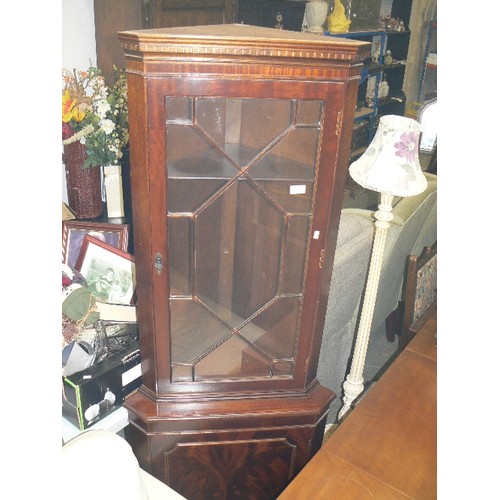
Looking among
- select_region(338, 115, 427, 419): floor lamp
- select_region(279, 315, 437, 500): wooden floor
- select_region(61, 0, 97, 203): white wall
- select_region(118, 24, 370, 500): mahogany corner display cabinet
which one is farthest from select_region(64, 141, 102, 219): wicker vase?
select_region(279, 315, 437, 500): wooden floor

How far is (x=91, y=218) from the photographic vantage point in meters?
1.79

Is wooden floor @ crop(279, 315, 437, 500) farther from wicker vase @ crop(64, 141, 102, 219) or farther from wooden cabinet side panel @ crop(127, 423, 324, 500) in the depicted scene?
wicker vase @ crop(64, 141, 102, 219)

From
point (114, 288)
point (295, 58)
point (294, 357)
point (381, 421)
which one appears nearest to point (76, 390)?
point (114, 288)

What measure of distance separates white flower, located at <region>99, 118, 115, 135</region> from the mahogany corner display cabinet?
24.0 inches

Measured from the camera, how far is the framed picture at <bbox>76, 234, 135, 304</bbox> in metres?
1.64

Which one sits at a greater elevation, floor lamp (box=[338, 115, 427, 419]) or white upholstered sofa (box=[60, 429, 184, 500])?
floor lamp (box=[338, 115, 427, 419])

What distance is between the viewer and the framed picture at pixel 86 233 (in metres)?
1.69

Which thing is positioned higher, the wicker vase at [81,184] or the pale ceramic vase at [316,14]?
the pale ceramic vase at [316,14]

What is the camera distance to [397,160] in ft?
4.71

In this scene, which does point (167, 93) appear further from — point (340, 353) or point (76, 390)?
point (340, 353)

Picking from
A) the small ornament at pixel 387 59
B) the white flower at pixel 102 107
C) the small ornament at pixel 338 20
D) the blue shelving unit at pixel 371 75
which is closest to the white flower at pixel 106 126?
the white flower at pixel 102 107

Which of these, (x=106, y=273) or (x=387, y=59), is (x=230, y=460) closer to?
(x=106, y=273)

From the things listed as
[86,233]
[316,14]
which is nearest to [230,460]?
[86,233]

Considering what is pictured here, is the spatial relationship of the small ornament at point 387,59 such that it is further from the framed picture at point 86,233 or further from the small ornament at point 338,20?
the framed picture at point 86,233
